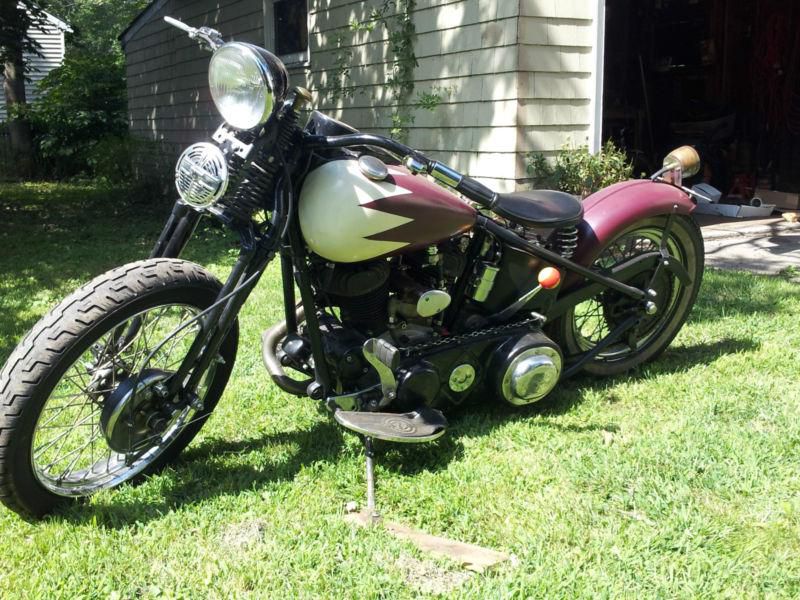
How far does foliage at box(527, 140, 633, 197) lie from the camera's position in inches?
227

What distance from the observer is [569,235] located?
118 inches

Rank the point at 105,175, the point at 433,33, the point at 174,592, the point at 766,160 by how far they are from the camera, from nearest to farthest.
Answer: the point at 174,592 < the point at 433,33 < the point at 766,160 < the point at 105,175

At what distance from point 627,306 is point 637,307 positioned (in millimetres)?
57

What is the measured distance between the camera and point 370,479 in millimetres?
2457

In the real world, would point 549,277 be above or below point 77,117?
below

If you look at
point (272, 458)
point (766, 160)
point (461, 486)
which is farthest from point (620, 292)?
point (766, 160)

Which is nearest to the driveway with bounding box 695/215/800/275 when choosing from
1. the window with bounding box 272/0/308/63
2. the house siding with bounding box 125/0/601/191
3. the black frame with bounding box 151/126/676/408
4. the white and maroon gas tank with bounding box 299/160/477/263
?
the house siding with bounding box 125/0/601/191

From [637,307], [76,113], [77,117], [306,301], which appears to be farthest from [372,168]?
[76,113]

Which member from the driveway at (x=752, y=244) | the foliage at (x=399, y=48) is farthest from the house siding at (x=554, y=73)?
the driveway at (x=752, y=244)

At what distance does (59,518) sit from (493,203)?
1.77 meters

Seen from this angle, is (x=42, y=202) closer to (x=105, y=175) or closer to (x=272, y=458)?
(x=105, y=175)

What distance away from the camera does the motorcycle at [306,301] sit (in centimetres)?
221

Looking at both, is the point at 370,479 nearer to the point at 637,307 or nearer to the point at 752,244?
the point at 637,307

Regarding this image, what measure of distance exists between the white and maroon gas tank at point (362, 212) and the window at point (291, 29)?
6.71 meters
